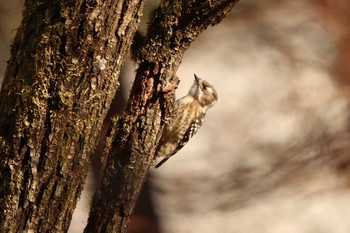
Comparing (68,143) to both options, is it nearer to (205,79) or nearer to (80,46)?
(80,46)

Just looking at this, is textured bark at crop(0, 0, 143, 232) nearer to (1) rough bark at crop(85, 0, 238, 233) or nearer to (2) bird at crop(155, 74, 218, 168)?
(1) rough bark at crop(85, 0, 238, 233)

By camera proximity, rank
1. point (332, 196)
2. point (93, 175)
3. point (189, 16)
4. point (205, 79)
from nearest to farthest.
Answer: point (189, 16), point (93, 175), point (205, 79), point (332, 196)

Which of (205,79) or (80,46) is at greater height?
(205,79)

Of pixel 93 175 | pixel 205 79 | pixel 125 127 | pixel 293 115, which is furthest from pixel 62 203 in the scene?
pixel 293 115

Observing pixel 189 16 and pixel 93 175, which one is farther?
pixel 93 175

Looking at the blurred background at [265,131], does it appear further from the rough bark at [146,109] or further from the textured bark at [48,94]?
the textured bark at [48,94]

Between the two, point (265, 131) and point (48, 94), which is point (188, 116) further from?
point (48, 94)

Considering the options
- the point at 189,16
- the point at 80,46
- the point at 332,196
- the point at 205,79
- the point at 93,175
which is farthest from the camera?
the point at 332,196

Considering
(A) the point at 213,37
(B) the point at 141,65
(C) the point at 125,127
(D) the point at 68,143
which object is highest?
(A) the point at 213,37
